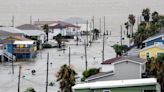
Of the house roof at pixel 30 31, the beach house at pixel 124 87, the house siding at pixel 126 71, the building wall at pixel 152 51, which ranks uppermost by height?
the house roof at pixel 30 31

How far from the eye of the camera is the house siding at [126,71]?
92.7 ft

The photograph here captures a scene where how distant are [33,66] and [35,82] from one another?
9.91 m

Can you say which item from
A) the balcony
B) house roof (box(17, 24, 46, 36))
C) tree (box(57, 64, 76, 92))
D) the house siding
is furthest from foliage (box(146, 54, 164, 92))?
house roof (box(17, 24, 46, 36))

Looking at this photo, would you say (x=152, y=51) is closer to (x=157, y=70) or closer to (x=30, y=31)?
(x=157, y=70)

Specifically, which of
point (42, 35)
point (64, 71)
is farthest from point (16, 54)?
point (64, 71)

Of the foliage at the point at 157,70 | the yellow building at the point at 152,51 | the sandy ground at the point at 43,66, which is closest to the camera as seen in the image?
the foliage at the point at 157,70

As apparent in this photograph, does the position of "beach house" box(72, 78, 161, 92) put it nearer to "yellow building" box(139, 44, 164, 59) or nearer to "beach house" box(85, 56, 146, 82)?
"beach house" box(85, 56, 146, 82)

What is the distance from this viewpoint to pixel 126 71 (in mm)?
28312

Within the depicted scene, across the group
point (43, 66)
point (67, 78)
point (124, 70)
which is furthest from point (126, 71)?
point (43, 66)

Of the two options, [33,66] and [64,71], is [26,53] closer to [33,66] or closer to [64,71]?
[33,66]

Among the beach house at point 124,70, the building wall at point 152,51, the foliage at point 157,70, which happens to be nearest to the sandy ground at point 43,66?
the building wall at point 152,51

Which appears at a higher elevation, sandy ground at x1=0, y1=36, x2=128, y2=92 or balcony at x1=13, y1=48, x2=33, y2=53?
balcony at x1=13, y1=48, x2=33, y2=53

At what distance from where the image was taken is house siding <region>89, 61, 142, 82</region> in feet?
92.7

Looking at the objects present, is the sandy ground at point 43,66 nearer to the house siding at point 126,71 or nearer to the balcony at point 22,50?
the balcony at point 22,50
